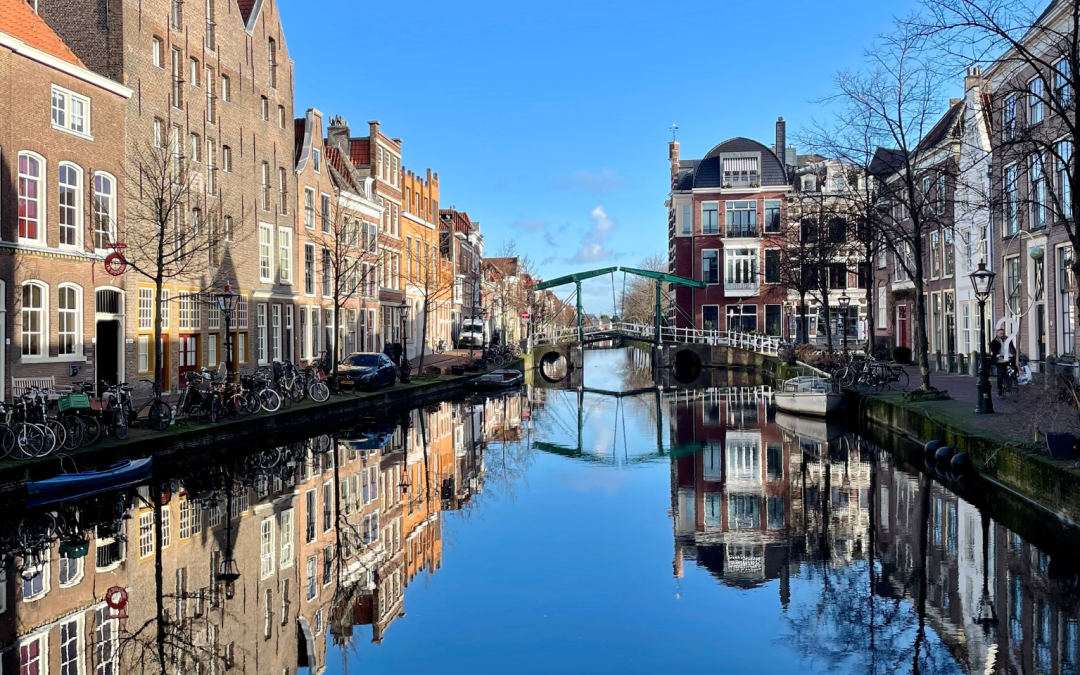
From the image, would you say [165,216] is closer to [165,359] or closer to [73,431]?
[165,359]

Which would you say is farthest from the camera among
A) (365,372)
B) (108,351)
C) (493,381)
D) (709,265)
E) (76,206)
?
(709,265)

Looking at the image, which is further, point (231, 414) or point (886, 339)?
point (886, 339)

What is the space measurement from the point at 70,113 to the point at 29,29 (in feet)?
6.90

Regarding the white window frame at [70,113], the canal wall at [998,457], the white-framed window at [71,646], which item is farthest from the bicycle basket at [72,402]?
the canal wall at [998,457]

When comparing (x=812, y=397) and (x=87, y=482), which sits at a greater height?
(x=812, y=397)

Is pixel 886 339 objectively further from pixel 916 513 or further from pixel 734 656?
pixel 734 656

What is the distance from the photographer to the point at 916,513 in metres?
13.2

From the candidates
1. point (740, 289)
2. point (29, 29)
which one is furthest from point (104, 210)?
point (740, 289)

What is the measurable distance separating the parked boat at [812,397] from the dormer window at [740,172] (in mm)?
38318

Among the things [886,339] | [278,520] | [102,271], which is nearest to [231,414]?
[102,271]

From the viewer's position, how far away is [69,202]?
880 inches

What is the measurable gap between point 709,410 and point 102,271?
2011 centimetres

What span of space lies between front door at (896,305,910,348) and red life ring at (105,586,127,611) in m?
44.0

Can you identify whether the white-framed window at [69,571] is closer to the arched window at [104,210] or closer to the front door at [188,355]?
the arched window at [104,210]
